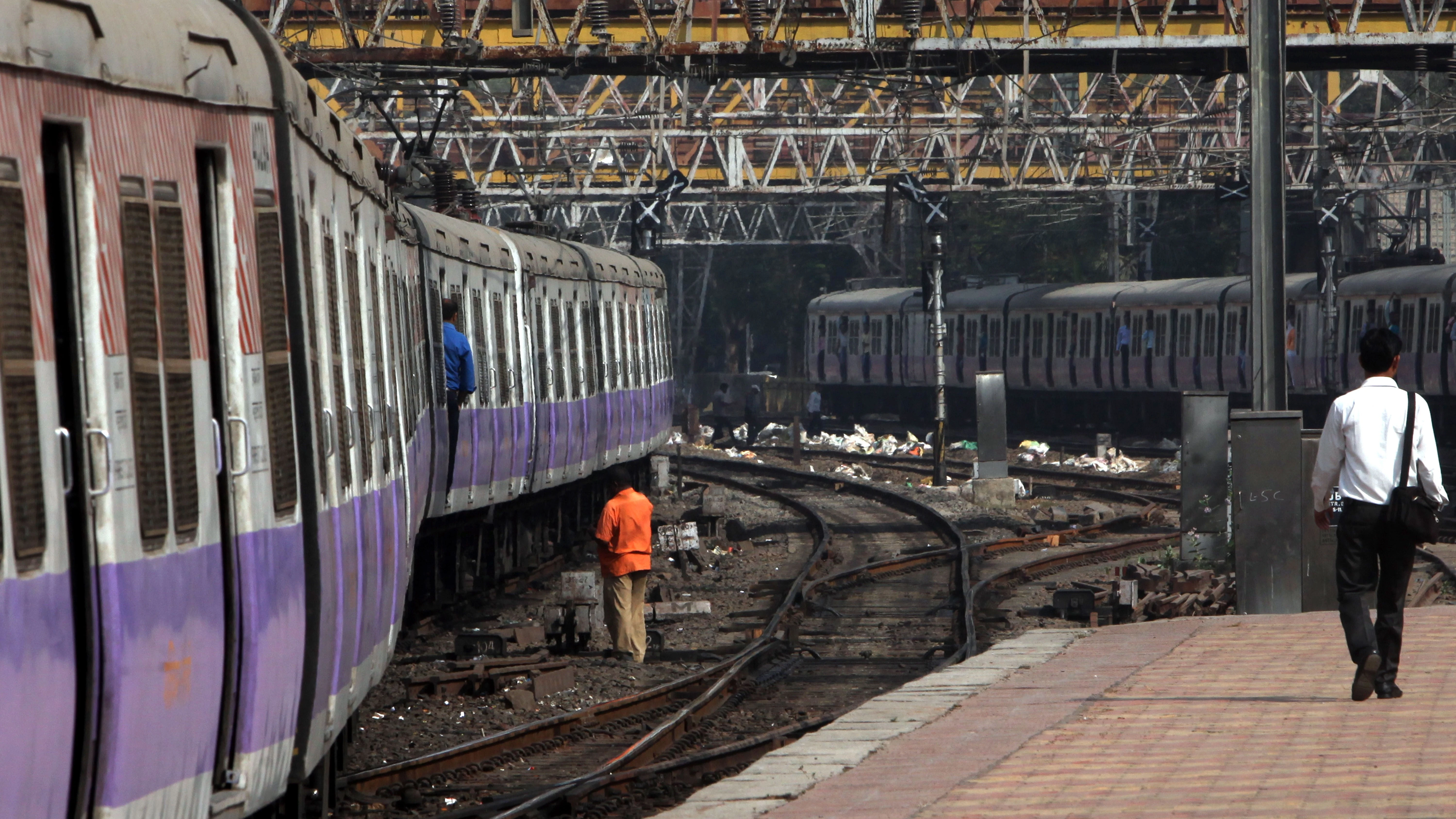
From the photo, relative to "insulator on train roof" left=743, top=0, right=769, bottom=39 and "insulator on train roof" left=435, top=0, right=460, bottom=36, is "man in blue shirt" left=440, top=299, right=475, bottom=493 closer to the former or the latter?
"insulator on train roof" left=743, top=0, right=769, bottom=39

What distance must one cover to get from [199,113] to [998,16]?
1884 cm

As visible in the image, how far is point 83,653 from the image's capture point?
4121 mm

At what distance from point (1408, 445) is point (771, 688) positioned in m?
5.11

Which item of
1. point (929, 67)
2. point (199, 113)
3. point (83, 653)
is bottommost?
point (83, 653)

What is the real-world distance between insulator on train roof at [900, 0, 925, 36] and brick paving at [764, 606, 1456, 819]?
1090cm

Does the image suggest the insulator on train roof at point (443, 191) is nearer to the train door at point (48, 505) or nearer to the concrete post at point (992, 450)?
the concrete post at point (992, 450)

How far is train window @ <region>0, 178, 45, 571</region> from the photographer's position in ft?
12.4

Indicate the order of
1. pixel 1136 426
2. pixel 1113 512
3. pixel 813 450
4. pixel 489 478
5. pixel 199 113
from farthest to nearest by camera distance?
1. pixel 1136 426
2. pixel 813 450
3. pixel 1113 512
4. pixel 489 478
5. pixel 199 113

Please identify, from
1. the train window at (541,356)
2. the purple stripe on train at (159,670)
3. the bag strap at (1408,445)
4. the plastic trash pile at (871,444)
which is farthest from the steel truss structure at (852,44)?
the plastic trash pile at (871,444)

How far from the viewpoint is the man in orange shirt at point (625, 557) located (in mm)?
13156

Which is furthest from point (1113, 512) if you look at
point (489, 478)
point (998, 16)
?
point (489, 478)

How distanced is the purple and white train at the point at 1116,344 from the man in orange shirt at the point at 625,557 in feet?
68.2

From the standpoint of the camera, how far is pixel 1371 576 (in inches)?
327

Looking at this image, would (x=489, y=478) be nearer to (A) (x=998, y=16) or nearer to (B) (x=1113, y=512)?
(A) (x=998, y=16)
